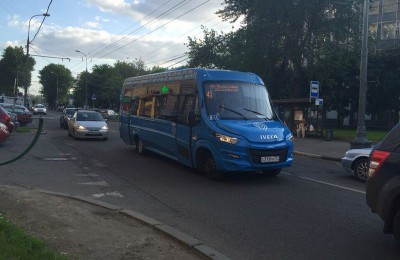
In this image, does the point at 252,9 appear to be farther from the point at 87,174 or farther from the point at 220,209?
the point at 220,209

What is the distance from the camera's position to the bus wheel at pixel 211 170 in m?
10.2

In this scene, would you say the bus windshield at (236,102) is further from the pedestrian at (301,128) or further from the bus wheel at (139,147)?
the pedestrian at (301,128)

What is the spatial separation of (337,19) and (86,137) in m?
21.1

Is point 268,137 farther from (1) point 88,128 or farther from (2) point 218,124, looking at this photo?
(1) point 88,128

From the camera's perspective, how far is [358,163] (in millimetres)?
11477

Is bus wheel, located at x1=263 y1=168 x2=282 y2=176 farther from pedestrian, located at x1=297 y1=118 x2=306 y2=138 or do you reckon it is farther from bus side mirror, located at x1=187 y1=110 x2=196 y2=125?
pedestrian, located at x1=297 y1=118 x2=306 y2=138

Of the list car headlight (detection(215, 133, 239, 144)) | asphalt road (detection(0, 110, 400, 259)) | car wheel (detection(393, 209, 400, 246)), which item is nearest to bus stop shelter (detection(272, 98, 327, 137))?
asphalt road (detection(0, 110, 400, 259))

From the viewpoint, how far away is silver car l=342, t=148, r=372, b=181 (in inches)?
442

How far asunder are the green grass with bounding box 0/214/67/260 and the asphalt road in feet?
6.90

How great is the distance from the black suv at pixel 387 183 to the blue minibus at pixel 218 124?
160 inches

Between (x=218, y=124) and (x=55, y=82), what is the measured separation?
131935mm

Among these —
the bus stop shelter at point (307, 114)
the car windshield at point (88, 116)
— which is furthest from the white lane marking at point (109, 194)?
the bus stop shelter at point (307, 114)

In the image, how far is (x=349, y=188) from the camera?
10.0 m

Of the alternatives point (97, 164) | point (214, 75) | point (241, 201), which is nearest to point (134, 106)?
point (97, 164)
